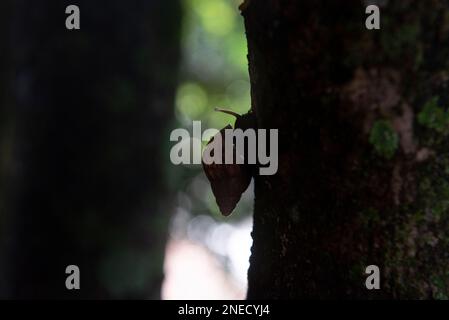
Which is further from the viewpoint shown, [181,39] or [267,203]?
[181,39]

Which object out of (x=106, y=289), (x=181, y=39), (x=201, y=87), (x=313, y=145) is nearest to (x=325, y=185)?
(x=313, y=145)

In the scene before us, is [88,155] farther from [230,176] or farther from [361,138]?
[361,138]

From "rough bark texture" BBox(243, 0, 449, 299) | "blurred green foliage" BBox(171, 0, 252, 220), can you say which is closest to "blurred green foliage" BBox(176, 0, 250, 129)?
"blurred green foliage" BBox(171, 0, 252, 220)

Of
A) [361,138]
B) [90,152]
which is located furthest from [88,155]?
[361,138]

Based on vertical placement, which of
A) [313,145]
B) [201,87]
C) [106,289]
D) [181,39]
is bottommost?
[106,289]

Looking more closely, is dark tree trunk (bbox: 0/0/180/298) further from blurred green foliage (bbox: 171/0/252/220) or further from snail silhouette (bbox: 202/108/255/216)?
blurred green foliage (bbox: 171/0/252/220)

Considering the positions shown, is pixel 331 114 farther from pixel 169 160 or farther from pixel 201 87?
pixel 201 87
